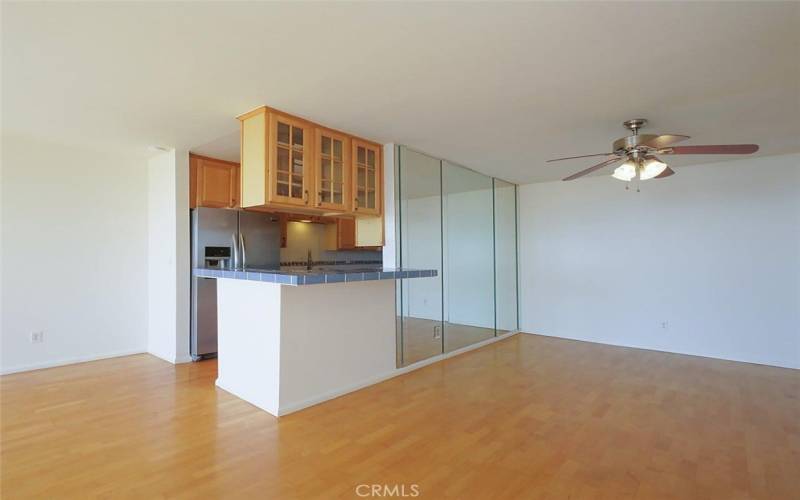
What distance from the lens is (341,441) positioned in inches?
97.2

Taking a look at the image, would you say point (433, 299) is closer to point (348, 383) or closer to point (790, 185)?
point (348, 383)

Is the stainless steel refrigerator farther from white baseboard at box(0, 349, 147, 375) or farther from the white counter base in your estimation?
the white counter base

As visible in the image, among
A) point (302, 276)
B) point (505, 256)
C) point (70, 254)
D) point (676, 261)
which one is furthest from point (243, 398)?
point (676, 261)

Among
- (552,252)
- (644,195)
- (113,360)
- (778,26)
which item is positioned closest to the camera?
(778,26)

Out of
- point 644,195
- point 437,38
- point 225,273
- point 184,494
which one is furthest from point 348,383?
point 644,195

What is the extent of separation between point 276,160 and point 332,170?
569 mm

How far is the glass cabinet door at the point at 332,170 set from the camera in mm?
3334

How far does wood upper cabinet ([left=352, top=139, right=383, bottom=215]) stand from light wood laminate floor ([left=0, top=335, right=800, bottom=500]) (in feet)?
5.40

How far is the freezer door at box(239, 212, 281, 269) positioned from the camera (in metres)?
4.73

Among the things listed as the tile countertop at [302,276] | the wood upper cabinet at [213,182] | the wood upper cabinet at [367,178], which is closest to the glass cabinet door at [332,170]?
the wood upper cabinet at [367,178]

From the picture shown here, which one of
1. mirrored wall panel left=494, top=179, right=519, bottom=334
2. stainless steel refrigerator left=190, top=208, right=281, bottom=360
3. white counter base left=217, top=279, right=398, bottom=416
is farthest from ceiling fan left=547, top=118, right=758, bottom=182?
stainless steel refrigerator left=190, top=208, right=281, bottom=360

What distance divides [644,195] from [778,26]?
3453 millimetres

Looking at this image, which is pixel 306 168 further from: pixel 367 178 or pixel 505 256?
pixel 505 256

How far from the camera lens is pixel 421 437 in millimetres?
2541
